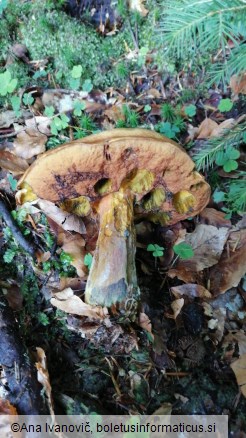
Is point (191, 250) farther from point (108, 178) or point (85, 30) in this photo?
point (85, 30)

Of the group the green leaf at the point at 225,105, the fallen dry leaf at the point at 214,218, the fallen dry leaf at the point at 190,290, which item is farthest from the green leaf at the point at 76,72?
the fallen dry leaf at the point at 190,290

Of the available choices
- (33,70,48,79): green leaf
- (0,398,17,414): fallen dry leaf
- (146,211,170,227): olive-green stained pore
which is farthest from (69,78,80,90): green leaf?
(0,398,17,414): fallen dry leaf

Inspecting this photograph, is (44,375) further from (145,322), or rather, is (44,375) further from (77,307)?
(145,322)

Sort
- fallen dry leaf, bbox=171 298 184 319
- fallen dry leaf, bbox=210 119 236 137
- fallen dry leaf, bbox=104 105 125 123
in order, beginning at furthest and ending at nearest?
fallen dry leaf, bbox=104 105 125 123
fallen dry leaf, bbox=210 119 236 137
fallen dry leaf, bbox=171 298 184 319

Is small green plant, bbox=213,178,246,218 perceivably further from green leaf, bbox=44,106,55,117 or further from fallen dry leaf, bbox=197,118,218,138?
green leaf, bbox=44,106,55,117

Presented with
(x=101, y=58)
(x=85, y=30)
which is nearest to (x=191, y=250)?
(x=101, y=58)

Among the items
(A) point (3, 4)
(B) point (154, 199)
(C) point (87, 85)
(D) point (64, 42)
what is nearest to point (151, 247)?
(B) point (154, 199)

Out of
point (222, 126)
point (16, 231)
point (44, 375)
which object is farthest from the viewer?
point (222, 126)
